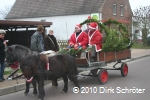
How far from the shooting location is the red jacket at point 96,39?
8945 mm

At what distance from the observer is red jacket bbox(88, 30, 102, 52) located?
895cm

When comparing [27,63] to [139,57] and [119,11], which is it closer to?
[139,57]

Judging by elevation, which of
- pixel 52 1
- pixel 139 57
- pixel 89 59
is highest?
pixel 52 1

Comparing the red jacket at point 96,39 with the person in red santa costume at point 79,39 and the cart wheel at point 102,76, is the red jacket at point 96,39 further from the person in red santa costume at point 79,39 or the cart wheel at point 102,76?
the cart wheel at point 102,76

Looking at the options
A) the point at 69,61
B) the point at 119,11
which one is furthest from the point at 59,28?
the point at 69,61

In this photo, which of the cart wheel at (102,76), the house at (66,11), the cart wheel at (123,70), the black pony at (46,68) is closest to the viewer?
the black pony at (46,68)

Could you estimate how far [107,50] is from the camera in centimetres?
929

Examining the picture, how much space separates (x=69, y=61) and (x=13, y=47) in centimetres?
172

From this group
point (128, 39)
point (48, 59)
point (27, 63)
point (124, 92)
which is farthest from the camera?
point (128, 39)

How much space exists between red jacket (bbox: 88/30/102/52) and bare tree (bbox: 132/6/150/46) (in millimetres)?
19724

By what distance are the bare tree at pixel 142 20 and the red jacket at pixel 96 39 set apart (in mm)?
19724

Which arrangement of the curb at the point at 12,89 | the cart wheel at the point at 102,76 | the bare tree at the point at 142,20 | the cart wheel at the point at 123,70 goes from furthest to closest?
the bare tree at the point at 142,20, the cart wheel at the point at 123,70, the cart wheel at the point at 102,76, the curb at the point at 12,89

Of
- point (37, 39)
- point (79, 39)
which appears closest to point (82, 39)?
point (79, 39)

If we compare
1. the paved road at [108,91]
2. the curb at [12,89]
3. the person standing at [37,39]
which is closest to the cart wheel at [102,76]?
the paved road at [108,91]
